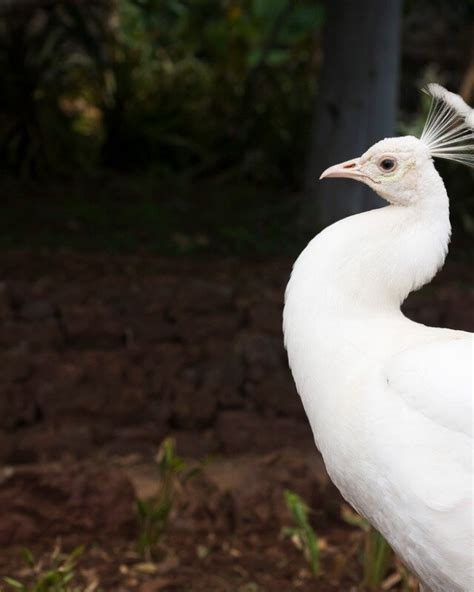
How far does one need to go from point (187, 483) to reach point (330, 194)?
2841 mm

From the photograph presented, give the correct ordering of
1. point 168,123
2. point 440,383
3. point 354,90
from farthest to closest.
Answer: point 168,123 → point 354,90 → point 440,383

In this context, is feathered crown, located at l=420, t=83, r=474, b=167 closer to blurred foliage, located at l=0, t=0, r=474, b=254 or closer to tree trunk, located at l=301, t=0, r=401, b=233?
tree trunk, located at l=301, t=0, r=401, b=233

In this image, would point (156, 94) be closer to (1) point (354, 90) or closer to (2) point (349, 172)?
(1) point (354, 90)

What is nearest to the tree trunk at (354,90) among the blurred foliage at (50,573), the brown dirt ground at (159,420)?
the brown dirt ground at (159,420)

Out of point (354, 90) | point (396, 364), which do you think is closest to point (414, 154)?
point (396, 364)

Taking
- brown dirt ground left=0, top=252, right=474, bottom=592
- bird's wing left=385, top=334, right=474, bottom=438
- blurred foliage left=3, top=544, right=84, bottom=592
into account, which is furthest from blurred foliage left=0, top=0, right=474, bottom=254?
bird's wing left=385, top=334, right=474, bottom=438

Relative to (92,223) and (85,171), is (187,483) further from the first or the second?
(85,171)

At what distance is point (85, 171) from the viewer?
361 inches

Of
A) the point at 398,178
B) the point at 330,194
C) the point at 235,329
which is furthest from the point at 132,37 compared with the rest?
the point at 398,178

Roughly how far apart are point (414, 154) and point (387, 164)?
73 mm

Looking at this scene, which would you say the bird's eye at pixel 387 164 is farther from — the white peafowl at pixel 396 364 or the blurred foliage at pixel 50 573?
the blurred foliage at pixel 50 573

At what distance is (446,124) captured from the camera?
2781 mm

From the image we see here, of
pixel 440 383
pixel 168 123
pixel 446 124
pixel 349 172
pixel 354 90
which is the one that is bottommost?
pixel 440 383

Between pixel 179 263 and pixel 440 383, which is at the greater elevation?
pixel 440 383
